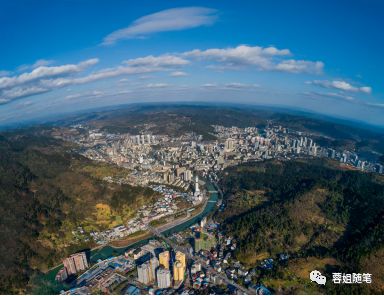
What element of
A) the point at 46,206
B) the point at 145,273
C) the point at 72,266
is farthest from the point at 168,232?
the point at 46,206

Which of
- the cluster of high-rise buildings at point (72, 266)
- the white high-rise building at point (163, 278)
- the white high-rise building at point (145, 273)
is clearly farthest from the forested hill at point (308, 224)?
the cluster of high-rise buildings at point (72, 266)

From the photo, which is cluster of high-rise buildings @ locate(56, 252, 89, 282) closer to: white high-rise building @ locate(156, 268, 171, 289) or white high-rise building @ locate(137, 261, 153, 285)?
white high-rise building @ locate(137, 261, 153, 285)

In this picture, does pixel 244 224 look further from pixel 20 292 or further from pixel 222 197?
pixel 20 292

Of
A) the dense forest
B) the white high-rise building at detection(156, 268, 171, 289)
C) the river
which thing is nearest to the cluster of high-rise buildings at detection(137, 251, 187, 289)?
the white high-rise building at detection(156, 268, 171, 289)

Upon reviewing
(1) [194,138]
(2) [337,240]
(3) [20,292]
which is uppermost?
(1) [194,138]

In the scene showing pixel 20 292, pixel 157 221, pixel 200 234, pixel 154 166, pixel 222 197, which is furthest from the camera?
pixel 154 166

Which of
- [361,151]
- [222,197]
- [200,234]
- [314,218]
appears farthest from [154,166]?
[361,151]
